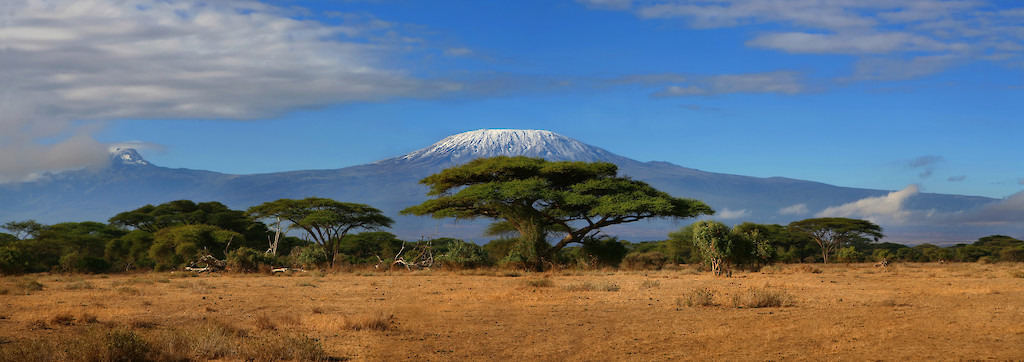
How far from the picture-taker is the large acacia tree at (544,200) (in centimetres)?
3791

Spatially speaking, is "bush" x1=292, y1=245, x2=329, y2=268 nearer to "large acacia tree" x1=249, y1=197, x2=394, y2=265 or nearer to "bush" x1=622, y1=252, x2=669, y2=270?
"large acacia tree" x1=249, y1=197, x2=394, y2=265

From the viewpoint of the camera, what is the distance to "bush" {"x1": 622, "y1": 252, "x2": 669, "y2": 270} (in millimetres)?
43456

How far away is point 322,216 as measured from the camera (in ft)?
155

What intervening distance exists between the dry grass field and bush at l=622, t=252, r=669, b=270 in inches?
809

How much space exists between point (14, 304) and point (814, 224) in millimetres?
62456

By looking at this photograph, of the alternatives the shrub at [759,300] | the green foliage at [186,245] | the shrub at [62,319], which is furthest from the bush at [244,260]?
the shrub at [759,300]

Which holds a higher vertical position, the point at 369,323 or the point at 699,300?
the point at 699,300

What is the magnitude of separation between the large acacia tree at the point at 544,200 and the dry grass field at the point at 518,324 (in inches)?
592

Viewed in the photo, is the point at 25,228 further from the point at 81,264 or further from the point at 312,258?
the point at 312,258

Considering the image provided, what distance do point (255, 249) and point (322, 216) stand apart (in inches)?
232

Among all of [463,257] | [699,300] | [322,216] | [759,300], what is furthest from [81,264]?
[759,300]

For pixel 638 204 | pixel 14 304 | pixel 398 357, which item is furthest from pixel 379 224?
pixel 398 357

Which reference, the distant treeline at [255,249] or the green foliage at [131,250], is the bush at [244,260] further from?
the green foliage at [131,250]

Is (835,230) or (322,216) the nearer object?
(322,216)
